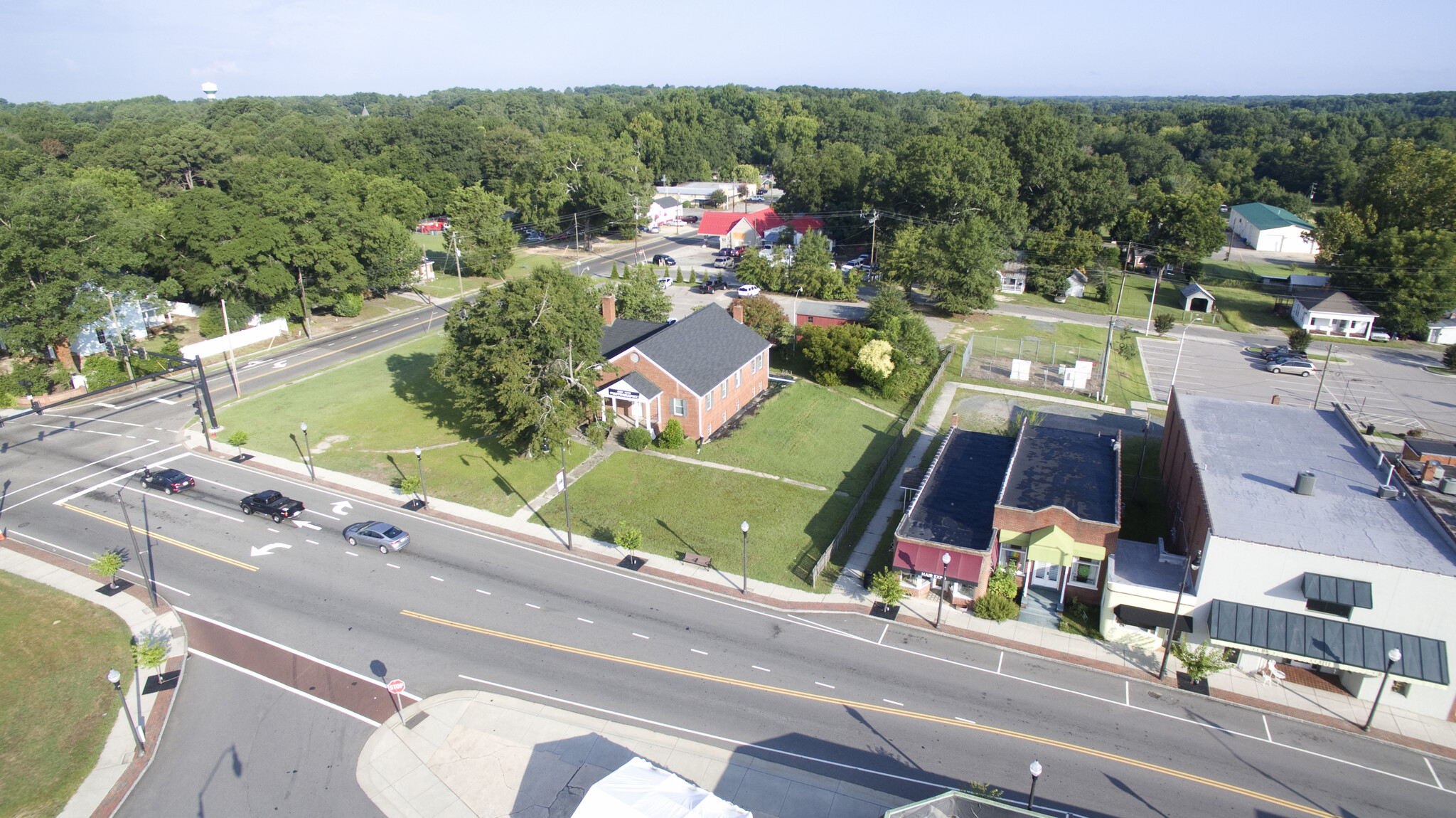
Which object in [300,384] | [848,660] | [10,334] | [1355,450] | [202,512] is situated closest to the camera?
[848,660]

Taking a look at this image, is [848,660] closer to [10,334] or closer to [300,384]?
[300,384]

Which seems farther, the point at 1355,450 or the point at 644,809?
the point at 1355,450

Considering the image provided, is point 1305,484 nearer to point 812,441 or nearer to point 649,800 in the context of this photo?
point 812,441

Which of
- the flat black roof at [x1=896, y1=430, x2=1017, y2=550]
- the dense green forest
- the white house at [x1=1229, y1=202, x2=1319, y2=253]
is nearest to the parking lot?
the dense green forest

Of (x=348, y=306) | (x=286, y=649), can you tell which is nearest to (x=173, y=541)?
(x=286, y=649)

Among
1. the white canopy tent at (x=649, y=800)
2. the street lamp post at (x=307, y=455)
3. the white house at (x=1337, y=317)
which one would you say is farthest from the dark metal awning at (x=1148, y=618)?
the white house at (x=1337, y=317)

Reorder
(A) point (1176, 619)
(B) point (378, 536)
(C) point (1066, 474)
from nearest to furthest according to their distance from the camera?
(A) point (1176, 619) < (B) point (378, 536) < (C) point (1066, 474)

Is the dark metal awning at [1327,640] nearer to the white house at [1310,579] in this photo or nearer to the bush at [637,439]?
the white house at [1310,579]

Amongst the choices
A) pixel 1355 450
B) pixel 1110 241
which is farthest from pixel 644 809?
pixel 1110 241

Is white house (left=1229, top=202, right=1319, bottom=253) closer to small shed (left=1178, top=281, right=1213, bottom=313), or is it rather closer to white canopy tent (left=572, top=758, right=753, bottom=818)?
small shed (left=1178, top=281, right=1213, bottom=313)
